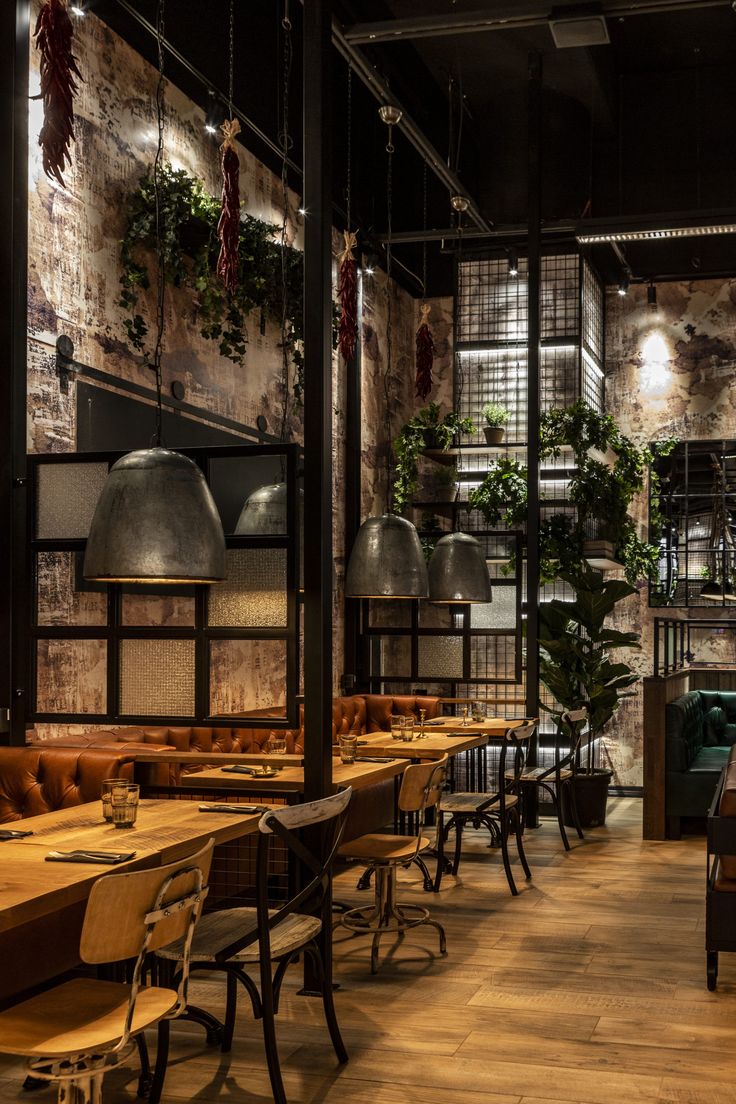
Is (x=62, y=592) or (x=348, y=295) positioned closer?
(x=62, y=592)

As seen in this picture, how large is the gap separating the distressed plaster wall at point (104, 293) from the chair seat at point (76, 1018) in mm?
2633

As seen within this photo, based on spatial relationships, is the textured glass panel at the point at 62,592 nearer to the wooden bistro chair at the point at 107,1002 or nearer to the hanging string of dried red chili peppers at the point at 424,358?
the wooden bistro chair at the point at 107,1002

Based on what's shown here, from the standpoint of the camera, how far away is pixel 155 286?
21.6 ft

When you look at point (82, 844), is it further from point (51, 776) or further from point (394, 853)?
point (394, 853)

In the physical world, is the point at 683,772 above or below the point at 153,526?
below

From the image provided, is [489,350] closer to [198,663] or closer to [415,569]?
[415,569]

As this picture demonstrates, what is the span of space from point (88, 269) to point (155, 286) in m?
0.66

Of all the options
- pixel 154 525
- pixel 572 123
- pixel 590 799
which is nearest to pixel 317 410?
pixel 154 525

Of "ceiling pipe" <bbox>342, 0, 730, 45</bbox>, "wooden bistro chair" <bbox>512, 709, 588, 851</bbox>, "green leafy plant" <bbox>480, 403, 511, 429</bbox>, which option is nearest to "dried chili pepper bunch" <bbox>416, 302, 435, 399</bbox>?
"green leafy plant" <bbox>480, 403, 511, 429</bbox>

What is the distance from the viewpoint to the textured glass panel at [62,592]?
552 centimetres

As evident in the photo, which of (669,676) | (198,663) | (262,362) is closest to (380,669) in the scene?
(669,676)

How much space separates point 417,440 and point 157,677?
17.5ft

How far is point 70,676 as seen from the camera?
5.76 metres

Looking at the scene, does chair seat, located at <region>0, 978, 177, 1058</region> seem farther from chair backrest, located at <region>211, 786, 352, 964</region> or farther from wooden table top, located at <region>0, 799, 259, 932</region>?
chair backrest, located at <region>211, 786, 352, 964</region>
